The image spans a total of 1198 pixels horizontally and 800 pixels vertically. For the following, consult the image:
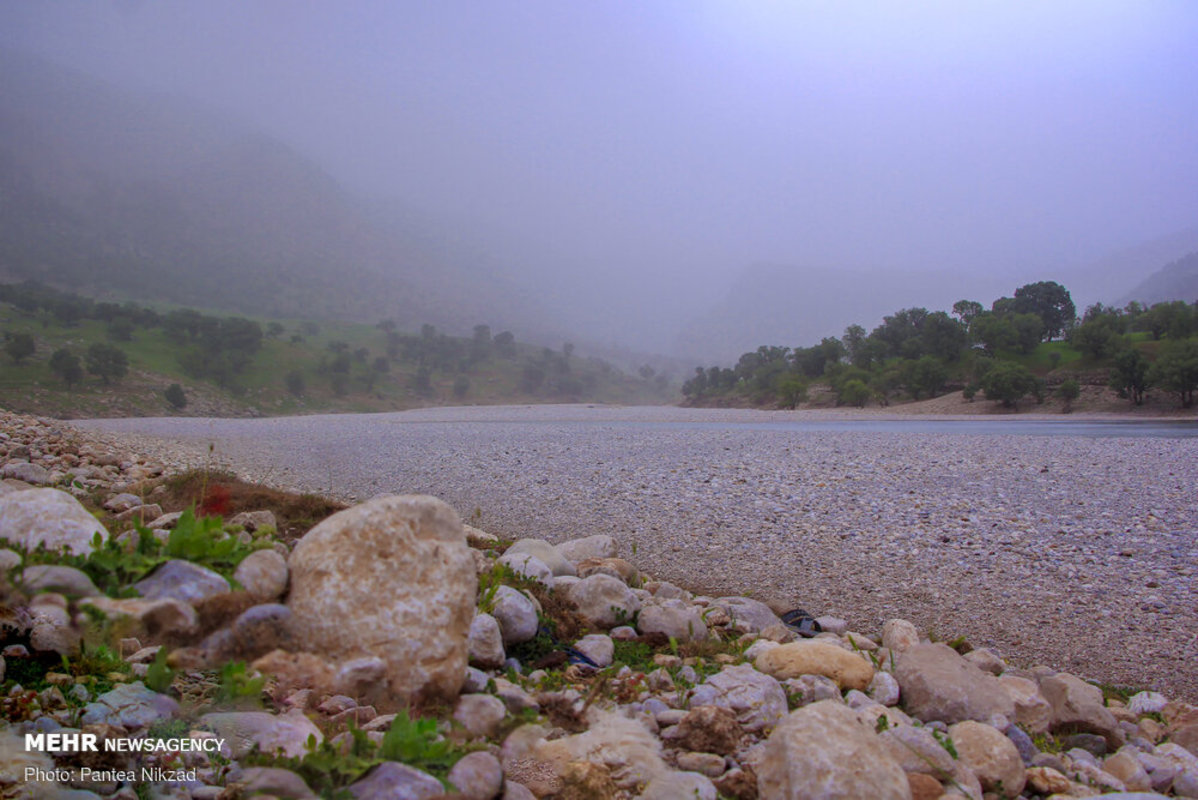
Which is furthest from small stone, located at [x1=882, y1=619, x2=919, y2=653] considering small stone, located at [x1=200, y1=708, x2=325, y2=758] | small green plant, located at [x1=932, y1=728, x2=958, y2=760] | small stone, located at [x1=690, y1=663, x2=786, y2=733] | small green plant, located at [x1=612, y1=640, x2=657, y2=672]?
small stone, located at [x1=200, y1=708, x2=325, y2=758]

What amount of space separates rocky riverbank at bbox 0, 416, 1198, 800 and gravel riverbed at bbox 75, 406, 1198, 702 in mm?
2173

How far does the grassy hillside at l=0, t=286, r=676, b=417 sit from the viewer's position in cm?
4984

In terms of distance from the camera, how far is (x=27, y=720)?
2.31 metres

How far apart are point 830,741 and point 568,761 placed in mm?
1078

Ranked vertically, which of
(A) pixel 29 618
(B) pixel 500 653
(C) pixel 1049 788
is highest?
(A) pixel 29 618

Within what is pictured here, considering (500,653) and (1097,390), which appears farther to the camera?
(1097,390)

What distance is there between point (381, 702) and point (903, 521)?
8.18 meters

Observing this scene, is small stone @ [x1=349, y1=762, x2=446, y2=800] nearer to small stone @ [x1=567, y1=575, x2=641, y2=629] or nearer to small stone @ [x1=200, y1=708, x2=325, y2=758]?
small stone @ [x1=200, y1=708, x2=325, y2=758]

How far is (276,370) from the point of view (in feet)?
248

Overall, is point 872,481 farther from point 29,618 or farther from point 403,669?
point 29,618

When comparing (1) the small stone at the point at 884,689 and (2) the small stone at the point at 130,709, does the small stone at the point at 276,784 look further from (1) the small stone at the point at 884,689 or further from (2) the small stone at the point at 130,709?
(1) the small stone at the point at 884,689

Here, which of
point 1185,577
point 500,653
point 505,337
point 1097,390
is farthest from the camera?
point 505,337

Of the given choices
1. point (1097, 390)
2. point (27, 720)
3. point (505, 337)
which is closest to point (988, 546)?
point (27, 720)

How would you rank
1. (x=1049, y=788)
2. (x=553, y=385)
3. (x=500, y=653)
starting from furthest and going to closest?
(x=553, y=385)
(x=500, y=653)
(x=1049, y=788)
